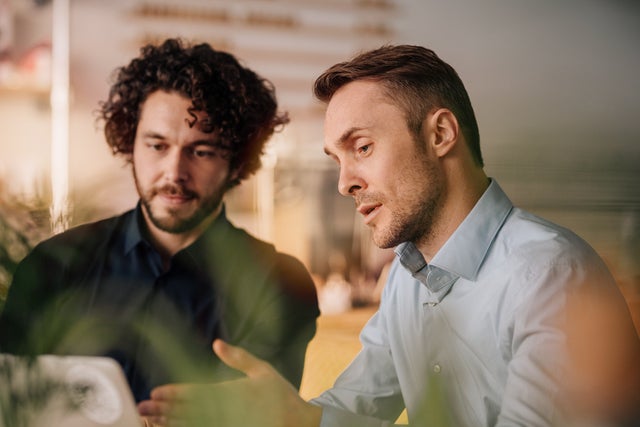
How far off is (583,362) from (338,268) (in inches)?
23.3

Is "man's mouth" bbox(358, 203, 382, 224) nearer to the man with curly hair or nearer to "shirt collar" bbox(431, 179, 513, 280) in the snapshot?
"shirt collar" bbox(431, 179, 513, 280)

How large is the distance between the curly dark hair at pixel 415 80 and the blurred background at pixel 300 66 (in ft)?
0.16

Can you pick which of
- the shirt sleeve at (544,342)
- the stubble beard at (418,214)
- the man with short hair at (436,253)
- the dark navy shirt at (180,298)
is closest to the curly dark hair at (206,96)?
the dark navy shirt at (180,298)

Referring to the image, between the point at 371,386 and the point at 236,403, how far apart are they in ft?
2.47

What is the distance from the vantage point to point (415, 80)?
38.8 inches

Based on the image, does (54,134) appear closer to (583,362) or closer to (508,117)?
(508,117)

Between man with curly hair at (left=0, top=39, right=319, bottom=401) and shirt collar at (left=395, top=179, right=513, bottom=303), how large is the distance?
0.38 metres

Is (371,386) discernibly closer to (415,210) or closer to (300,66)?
(415,210)

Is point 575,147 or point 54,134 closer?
point 575,147

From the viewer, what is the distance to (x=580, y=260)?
34.1 inches

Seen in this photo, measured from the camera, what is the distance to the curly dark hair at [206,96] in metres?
1.28

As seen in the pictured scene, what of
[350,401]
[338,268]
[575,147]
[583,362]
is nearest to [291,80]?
[338,268]

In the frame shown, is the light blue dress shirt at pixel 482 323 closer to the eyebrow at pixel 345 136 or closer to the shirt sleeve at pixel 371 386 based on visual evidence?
the shirt sleeve at pixel 371 386

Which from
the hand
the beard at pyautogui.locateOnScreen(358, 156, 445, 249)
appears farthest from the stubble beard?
the hand
